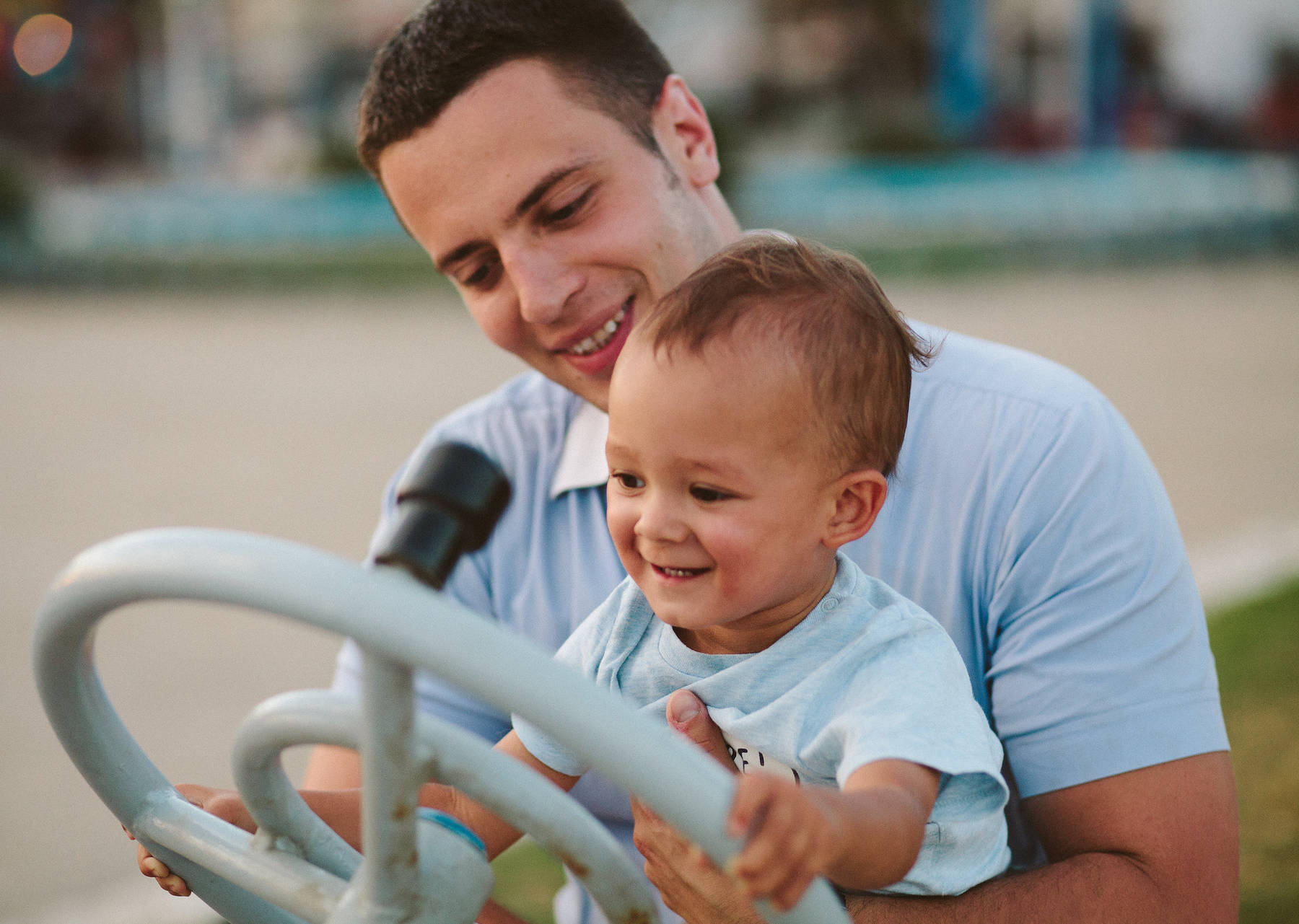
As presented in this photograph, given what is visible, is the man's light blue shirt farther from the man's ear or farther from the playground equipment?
the playground equipment

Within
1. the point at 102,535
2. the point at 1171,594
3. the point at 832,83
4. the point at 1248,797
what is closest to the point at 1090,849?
the point at 1171,594

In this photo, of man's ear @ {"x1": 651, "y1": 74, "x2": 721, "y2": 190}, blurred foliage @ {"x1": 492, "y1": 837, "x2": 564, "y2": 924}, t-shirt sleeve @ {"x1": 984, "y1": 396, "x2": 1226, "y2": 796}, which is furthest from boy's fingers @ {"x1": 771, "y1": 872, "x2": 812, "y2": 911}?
blurred foliage @ {"x1": 492, "y1": 837, "x2": 564, "y2": 924}

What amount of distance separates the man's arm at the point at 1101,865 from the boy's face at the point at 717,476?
151 millimetres

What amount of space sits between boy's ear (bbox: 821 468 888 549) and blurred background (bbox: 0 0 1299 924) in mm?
1983

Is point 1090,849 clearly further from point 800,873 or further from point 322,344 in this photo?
point 322,344

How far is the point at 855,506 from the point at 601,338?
65 centimetres

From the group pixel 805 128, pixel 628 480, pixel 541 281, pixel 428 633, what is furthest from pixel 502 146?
pixel 805 128

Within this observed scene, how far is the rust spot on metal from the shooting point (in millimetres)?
1003

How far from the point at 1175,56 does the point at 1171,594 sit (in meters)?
19.9

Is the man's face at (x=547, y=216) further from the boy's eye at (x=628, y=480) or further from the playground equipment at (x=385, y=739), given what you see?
the playground equipment at (x=385, y=739)

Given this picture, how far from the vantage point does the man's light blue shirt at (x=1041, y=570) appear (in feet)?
4.80

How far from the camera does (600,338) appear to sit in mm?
1891

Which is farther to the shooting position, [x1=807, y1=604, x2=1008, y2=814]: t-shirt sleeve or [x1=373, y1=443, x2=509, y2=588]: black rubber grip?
[x1=807, y1=604, x2=1008, y2=814]: t-shirt sleeve

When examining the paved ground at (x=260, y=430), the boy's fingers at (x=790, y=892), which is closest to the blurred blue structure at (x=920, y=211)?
the paved ground at (x=260, y=430)
